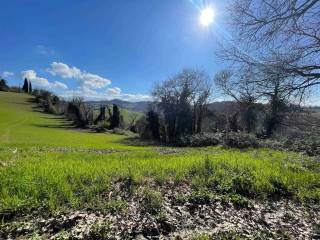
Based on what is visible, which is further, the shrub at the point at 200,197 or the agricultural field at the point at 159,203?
the shrub at the point at 200,197

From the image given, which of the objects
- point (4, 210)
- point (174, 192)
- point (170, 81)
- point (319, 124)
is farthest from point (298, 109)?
point (170, 81)

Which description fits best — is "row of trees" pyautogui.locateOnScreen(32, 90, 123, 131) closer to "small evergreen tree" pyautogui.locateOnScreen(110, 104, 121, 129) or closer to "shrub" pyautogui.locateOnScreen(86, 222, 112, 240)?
"small evergreen tree" pyautogui.locateOnScreen(110, 104, 121, 129)

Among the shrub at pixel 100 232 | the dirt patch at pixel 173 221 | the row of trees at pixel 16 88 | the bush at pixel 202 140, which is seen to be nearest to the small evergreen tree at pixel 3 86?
the row of trees at pixel 16 88

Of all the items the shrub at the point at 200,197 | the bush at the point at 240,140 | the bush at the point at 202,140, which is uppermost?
the shrub at the point at 200,197

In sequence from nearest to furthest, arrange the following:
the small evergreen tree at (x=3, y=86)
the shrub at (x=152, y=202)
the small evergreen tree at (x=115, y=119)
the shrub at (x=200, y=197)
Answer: the shrub at (x=152, y=202)
the shrub at (x=200, y=197)
the small evergreen tree at (x=115, y=119)
the small evergreen tree at (x=3, y=86)

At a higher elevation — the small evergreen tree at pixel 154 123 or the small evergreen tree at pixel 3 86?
the small evergreen tree at pixel 3 86

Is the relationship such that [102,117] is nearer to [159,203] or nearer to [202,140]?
[202,140]

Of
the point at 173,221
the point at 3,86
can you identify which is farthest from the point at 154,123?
the point at 3,86

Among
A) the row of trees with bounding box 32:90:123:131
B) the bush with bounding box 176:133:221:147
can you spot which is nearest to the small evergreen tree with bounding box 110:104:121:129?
the row of trees with bounding box 32:90:123:131

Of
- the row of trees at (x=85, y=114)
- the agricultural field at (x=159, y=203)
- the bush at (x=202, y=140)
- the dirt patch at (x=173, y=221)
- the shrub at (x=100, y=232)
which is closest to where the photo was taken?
the shrub at (x=100, y=232)

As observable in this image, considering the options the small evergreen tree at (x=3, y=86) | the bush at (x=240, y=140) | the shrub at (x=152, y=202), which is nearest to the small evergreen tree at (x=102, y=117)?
the bush at (x=240, y=140)

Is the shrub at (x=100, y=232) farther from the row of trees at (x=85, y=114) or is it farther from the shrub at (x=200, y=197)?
the row of trees at (x=85, y=114)

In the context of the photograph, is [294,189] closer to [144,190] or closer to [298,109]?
[298,109]

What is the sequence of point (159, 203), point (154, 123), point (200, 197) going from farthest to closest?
point (154, 123)
point (200, 197)
point (159, 203)
